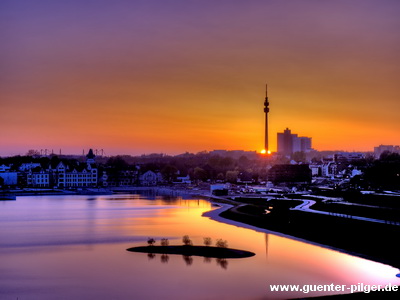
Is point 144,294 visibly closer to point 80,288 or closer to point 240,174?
point 80,288

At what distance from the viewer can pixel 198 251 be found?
94.3ft

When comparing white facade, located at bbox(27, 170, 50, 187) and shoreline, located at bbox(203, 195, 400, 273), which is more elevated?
white facade, located at bbox(27, 170, 50, 187)

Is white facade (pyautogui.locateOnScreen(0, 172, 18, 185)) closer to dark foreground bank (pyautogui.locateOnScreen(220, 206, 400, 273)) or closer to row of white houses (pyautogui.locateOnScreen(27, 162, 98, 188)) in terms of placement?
row of white houses (pyautogui.locateOnScreen(27, 162, 98, 188))

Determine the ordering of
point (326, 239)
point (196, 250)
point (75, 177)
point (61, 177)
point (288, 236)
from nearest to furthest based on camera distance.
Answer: point (196, 250) → point (326, 239) → point (288, 236) → point (61, 177) → point (75, 177)

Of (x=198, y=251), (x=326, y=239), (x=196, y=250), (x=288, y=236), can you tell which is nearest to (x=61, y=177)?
(x=288, y=236)

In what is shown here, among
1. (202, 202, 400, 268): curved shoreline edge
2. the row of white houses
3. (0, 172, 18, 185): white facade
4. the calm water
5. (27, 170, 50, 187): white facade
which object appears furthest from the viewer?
(0, 172, 18, 185): white facade

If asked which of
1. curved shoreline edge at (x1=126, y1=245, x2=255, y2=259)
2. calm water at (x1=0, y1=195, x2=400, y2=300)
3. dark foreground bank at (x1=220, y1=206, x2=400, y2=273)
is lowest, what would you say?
calm water at (x1=0, y1=195, x2=400, y2=300)

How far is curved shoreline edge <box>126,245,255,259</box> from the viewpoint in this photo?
28000 millimetres

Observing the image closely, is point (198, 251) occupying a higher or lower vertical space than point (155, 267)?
higher

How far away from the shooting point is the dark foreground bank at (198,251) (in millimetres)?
28016

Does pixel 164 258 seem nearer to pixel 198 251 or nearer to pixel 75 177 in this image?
pixel 198 251

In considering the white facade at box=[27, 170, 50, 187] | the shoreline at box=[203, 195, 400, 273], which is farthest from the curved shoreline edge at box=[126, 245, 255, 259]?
the white facade at box=[27, 170, 50, 187]

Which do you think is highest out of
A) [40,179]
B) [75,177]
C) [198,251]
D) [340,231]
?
[75,177]

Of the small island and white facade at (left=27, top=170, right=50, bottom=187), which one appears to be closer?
the small island
